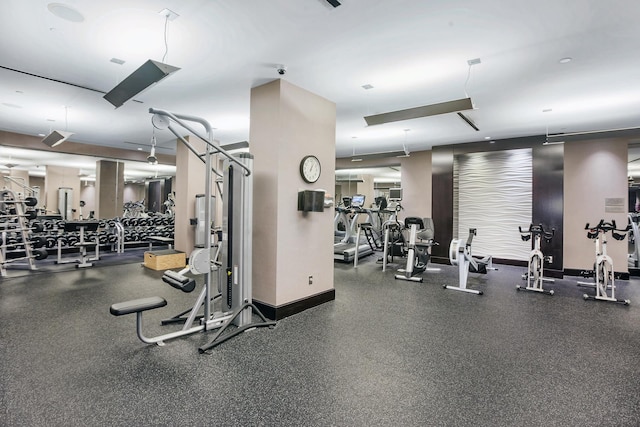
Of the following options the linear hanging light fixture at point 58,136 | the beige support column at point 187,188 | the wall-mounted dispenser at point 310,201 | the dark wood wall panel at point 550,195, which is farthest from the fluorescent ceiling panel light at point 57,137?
the dark wood wall panel at point 550,195

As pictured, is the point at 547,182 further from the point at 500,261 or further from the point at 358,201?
the point at 358,201

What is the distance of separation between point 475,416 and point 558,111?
5063 mm

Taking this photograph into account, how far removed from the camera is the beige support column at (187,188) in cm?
695

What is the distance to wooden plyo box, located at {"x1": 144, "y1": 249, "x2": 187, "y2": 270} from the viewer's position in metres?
6.45

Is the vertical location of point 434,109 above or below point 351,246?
above

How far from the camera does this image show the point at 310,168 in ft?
13.5

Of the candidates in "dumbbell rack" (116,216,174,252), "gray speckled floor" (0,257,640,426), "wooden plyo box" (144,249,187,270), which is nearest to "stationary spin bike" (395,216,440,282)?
"gray speckled floor" (0,257,640,426)

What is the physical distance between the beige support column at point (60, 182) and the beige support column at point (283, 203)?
819cm

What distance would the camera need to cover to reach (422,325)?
3.60 metres

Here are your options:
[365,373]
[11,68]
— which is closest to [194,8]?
[11,68]

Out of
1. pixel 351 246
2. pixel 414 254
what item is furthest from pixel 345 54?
pixel 351 246

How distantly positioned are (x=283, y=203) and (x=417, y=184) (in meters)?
5.96

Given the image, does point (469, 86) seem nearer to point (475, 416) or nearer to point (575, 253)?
point (475, 416)

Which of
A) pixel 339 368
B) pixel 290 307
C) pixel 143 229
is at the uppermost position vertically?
pixel 143 229
